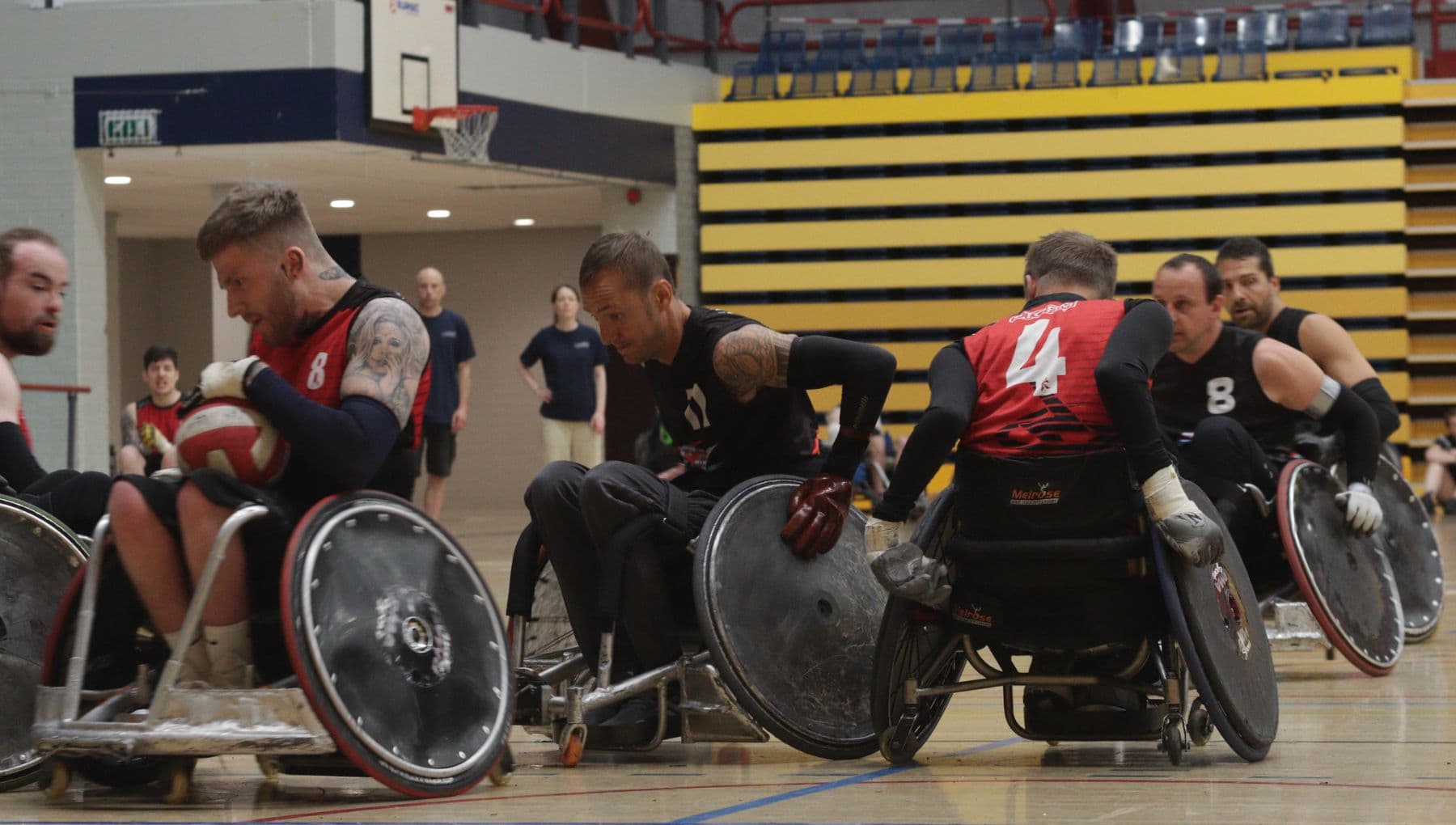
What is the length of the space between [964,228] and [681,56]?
319 cm

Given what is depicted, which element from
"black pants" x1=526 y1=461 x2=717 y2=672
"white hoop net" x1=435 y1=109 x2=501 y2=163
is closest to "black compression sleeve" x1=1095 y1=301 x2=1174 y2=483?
"black pants" x1=526 y1=461 x2=717 y2=672

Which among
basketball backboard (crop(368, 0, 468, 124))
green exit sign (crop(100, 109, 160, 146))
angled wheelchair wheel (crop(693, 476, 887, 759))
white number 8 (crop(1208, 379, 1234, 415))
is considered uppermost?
basketball backboard (crop(368, 0, 468, 124))

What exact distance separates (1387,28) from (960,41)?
375 centimetres

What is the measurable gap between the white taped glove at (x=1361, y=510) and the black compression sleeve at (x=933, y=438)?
2210 mm

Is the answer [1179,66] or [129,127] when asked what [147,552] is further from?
[1179,66]

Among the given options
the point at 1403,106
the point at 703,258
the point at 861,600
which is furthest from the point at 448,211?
the point at 861,600

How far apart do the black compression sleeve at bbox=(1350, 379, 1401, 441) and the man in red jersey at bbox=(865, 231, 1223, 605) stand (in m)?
2.69

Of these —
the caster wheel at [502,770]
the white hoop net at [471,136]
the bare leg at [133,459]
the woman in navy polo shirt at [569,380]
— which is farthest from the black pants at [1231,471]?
the white hoop net at [471,136]

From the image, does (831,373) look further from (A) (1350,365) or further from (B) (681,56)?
(B) (681,56)

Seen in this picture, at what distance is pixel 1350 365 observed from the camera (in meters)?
6.47

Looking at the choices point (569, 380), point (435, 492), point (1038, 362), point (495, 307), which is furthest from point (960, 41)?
point (1038, 362)

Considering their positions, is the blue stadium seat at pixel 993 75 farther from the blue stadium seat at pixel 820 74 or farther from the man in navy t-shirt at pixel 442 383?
the man in navy t-shirt at pixel 442 383

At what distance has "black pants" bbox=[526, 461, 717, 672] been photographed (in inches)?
157

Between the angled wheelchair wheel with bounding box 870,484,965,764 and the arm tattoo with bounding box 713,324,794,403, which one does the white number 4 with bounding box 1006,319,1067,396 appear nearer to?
the angled wheelchair wheel with bounding box 870,484,965,764
